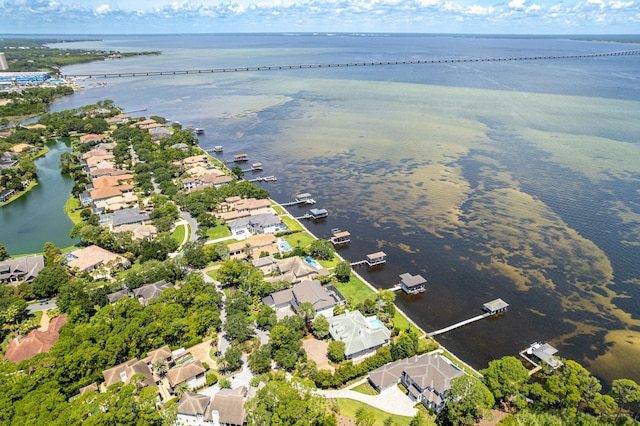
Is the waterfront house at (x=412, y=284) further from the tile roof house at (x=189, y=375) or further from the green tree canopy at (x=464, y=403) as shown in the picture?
the tile roof house at (x=189, y=375)

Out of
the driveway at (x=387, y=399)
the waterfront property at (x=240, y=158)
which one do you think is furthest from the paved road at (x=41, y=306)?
the waterfront property at (x=240, y=158)

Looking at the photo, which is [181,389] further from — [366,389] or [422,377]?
[422,377]

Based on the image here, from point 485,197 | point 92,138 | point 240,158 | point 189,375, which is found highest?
point 92,138

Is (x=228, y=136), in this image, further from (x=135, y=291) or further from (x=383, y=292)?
(x=383, y=292)

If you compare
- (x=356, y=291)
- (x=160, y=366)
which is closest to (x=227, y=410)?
(x=160, y=366)

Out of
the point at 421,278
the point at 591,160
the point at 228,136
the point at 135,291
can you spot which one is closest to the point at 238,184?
the point at 135,291

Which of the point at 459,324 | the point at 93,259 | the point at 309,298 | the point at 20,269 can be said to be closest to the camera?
the point at 309,298

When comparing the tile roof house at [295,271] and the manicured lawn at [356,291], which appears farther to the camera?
the tile roof house at [295,271]
